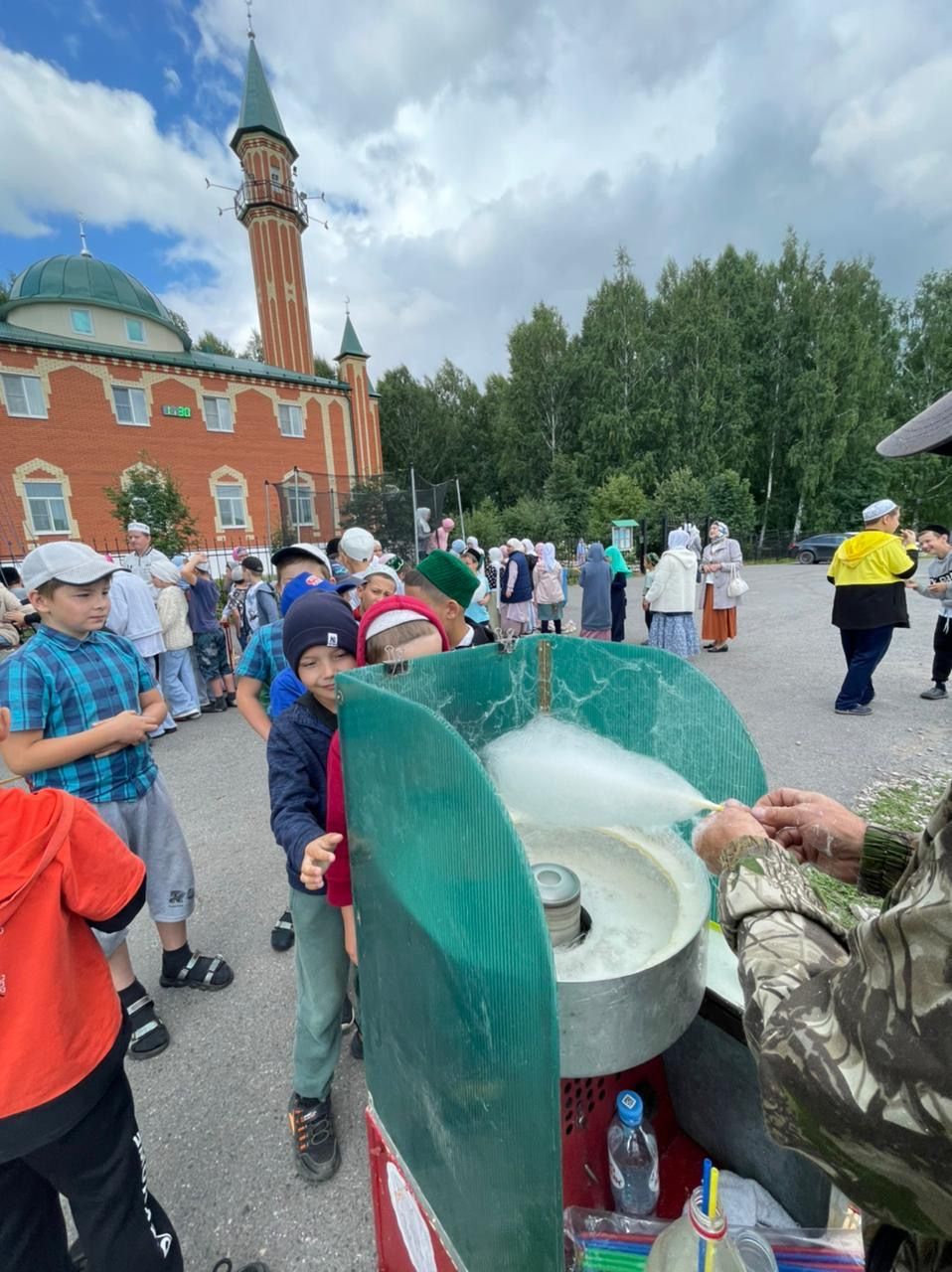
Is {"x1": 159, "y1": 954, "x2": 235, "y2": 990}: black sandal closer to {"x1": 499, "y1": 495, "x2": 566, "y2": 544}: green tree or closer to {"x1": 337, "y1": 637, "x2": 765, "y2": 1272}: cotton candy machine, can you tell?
{"x1": 337, "y1": 637, "x2": 765, "y2": 1272}: cotton candy machine

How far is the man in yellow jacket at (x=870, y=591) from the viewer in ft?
17.0

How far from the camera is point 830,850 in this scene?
1135mm

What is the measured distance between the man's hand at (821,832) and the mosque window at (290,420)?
28557mm

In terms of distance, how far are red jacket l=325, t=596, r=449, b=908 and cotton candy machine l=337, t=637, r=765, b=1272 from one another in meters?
0.23

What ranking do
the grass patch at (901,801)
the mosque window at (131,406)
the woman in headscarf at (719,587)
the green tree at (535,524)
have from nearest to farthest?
the grass patch at (901,801), the woman in headscarf at (719,587), the mosque window at (131,406), the green tree at (535,524)

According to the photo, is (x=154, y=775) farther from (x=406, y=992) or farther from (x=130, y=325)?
(x=130, y=325)

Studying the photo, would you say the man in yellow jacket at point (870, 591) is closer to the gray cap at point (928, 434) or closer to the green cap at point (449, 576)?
the green cap at point (449, 576)

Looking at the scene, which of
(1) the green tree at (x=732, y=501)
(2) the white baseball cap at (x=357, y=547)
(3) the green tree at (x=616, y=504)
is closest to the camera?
(2) the white baseball cap at (x=357, y=547)

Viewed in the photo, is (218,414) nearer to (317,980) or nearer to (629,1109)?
Result: (317,980)

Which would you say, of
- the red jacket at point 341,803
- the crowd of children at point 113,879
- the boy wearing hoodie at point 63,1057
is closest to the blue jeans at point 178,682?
the crowd of children at point 113,879

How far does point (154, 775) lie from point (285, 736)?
1103 millimetres

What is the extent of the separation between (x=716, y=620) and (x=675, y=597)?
176 cm

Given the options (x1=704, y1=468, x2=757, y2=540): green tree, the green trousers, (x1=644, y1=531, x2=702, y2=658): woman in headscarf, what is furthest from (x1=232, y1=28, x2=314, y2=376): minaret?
the green trousers

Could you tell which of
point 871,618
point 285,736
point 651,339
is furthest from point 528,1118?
point 651,339
